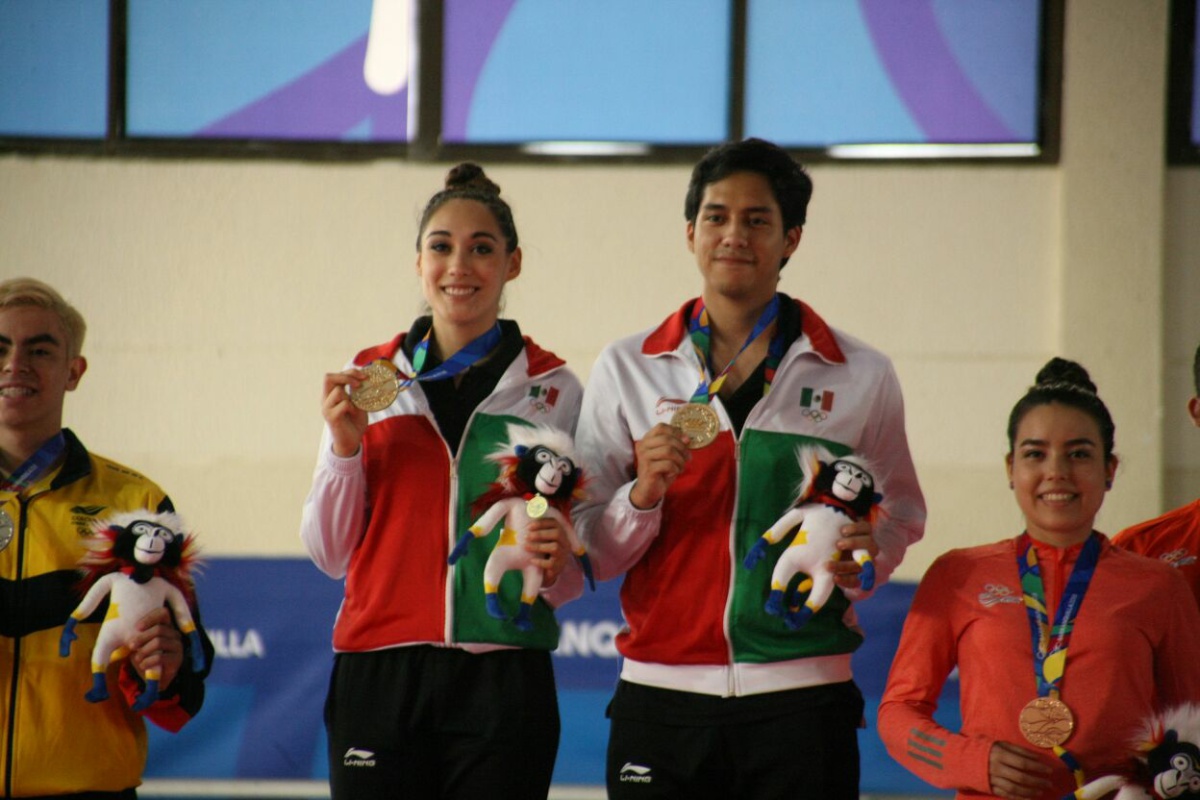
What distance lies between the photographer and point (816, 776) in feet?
7.52

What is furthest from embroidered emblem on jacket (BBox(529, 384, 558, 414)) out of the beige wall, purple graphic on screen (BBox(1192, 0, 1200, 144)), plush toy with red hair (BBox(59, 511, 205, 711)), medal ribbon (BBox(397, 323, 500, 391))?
purple graphic on screen (BBox(1192, 0, 1200, 144))

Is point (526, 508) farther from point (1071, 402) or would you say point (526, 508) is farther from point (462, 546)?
point (1071, 402)

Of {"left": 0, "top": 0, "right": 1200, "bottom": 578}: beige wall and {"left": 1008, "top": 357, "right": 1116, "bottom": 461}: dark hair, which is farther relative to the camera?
{"left": 0, "top": 0, "right": 1200, "bottom": 578}: beige wall

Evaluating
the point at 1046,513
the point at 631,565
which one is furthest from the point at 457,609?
the point at 1046,513

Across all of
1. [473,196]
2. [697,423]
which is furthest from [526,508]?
[473,196]

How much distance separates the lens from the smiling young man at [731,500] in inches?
92.7

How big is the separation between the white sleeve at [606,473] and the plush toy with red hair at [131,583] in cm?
84

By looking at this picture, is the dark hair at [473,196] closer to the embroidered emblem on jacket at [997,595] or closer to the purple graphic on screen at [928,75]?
the embroidered emblem on jacket at [997,595]

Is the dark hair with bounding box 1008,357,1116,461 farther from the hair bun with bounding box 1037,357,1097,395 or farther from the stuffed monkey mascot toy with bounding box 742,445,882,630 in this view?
the stuffed monkey mascot toy with bounding box 742,445,882,630

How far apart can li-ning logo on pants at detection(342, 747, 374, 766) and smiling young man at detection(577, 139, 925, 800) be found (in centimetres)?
48

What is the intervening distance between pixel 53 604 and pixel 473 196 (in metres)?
1.25

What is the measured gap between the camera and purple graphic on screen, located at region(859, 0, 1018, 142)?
488 centimetres

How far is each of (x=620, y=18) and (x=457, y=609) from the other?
318cm

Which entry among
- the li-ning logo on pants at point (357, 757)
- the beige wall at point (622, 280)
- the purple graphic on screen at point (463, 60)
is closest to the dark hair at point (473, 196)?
the li-ning logo on pants at point (357, 757)
